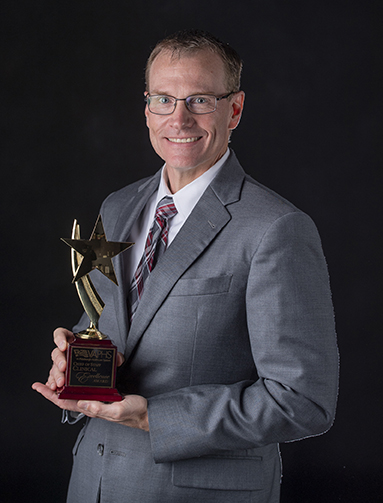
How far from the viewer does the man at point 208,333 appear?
2033mm

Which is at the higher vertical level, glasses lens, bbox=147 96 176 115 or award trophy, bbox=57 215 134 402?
glasses lens, bbox=147 96 176 115

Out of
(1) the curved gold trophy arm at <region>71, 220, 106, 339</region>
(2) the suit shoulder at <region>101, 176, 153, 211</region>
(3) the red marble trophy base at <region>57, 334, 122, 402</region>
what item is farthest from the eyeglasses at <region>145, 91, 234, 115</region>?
(3) the red marble trophy base at <region>57, 334, 122, 402</region>

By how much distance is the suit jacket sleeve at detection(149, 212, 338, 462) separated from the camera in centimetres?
202

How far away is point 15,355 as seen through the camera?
422cm

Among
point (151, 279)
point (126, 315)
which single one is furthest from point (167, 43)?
point (126, 315)

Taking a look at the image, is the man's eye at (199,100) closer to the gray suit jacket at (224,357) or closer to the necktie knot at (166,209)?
the gray suit jacket at (224,357)

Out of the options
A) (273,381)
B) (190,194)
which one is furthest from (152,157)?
(273,381)

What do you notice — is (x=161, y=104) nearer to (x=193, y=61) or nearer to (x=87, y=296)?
(x=193, y=61)

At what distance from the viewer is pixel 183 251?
2.18m

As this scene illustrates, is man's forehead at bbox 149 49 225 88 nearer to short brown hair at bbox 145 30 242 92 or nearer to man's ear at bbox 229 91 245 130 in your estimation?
short brown hair at bbox 145 30 242 92

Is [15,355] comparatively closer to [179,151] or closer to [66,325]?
[66,325]

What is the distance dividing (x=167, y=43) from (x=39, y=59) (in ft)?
6.88

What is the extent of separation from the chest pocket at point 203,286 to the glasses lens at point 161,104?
0.66 m

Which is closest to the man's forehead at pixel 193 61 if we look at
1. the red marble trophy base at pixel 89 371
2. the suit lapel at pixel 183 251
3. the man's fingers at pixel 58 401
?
the suit lapel at pixel 183 251
